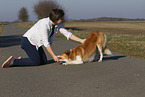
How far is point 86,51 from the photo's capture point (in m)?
6.84

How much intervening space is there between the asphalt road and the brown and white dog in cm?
23

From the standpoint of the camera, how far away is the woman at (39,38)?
6.18 metres

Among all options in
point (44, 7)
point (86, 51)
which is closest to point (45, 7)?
point (44, 7)

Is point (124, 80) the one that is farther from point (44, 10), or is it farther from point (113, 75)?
point (44, 10)

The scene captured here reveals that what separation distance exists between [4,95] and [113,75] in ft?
9.36

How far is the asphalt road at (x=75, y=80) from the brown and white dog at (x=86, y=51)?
8.9 inches

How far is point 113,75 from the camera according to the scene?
560 cm

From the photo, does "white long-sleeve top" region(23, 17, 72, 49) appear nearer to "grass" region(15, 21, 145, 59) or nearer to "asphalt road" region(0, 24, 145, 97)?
"asphalt road" region(0, 24, 145, 97)

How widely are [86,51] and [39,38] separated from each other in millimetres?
1574

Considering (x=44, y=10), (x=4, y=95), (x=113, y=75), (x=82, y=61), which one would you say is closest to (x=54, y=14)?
(x=82, y=61)

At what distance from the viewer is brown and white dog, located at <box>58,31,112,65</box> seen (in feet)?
22.1

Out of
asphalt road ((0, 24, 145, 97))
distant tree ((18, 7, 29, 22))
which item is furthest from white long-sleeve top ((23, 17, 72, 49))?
distant tree ((18, 7, 29, 22))

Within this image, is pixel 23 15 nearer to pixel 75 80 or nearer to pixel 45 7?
pixel 45 7

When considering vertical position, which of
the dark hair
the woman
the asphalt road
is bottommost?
the asphalt road
